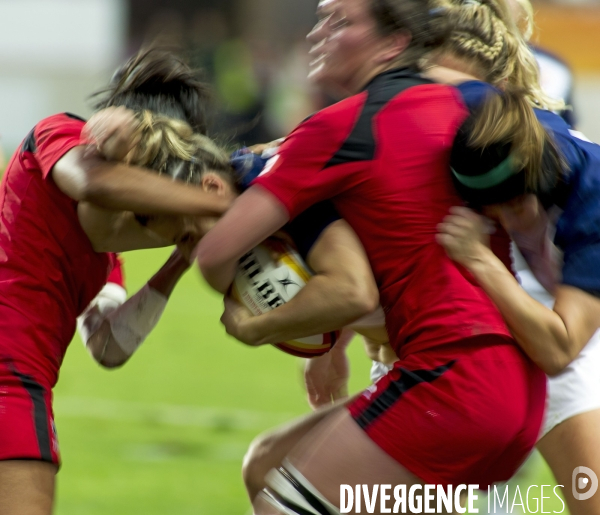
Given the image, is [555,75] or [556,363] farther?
[555,75]

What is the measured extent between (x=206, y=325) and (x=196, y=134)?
8027 millimetres

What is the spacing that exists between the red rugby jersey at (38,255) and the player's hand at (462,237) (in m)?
1.21

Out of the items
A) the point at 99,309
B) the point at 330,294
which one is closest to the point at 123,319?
the point at 99,309

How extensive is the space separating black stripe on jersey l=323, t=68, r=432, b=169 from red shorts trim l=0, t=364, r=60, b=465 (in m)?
1.22

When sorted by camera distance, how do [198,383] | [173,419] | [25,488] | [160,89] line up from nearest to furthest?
[25,488] < [160,89] < [173,419] < [198,383]

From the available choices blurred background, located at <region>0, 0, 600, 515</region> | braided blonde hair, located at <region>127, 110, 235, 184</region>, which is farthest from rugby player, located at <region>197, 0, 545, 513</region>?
blurred background, located at <region>0, 0, 600, 515</region>

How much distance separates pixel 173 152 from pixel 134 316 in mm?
718

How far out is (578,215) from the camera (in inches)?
116

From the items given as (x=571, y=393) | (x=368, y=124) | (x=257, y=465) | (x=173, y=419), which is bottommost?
(x=173, y=419)

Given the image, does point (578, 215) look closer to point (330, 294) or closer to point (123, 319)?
point (330, 294)

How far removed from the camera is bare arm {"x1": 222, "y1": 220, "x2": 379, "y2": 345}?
111 inches

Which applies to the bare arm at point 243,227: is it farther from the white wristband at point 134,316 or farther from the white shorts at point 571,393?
the white shorts at point 571,393

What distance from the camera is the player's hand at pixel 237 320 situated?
9.95 ft

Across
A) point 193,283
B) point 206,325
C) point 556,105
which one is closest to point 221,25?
point 193,283
